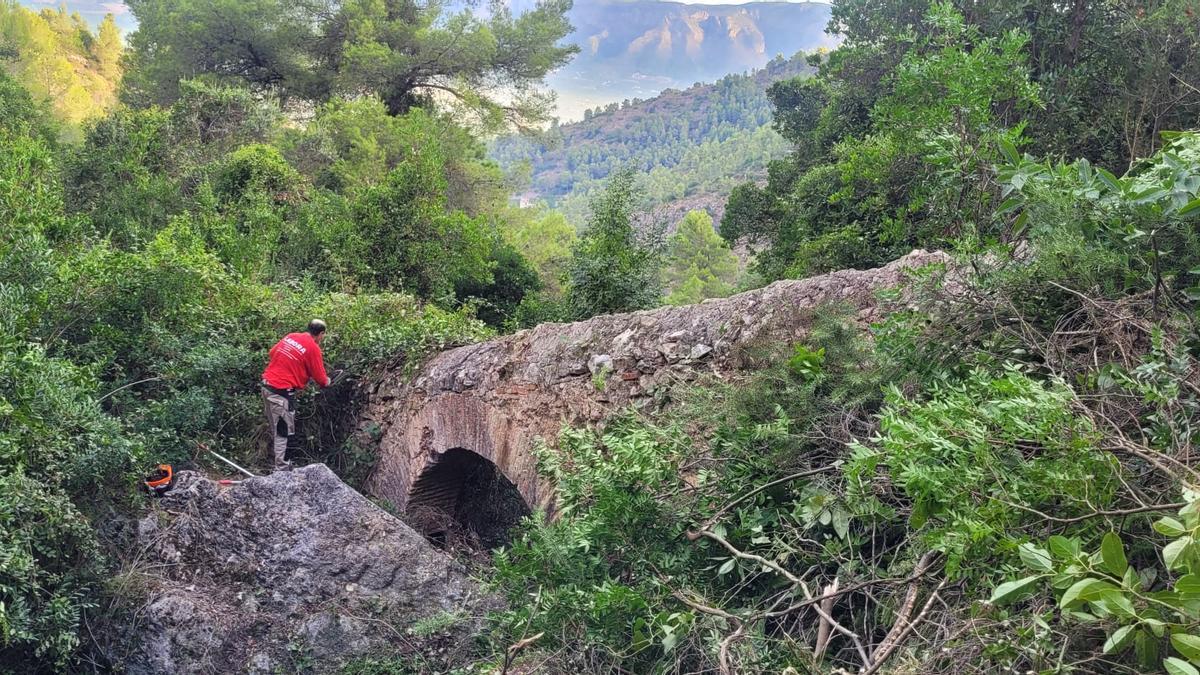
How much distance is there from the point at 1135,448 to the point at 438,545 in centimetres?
634

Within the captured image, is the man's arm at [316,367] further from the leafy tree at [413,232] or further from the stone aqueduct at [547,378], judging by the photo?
the leafy tree at [413,232]

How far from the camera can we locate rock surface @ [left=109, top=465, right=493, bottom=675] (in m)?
5.31

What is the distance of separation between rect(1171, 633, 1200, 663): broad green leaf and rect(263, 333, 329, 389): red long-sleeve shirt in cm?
687

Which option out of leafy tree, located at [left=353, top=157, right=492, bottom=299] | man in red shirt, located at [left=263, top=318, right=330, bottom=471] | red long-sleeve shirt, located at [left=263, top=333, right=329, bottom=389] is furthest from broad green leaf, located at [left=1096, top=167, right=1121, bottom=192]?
leafy tree, located at [left=353, top=157, right=492, bottom=299]

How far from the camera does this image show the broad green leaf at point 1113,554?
1863mm

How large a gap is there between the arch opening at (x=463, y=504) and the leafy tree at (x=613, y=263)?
2.48 metres

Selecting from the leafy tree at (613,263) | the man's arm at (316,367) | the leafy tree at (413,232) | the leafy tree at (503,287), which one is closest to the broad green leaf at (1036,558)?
the man's arm at (316,367)

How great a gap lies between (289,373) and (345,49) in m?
14.0

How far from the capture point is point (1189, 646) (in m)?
1.71

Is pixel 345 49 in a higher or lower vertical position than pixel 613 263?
higher

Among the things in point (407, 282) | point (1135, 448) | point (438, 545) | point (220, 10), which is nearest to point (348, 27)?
point (220, 10)

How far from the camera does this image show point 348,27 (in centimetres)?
2039

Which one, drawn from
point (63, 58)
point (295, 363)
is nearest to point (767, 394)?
point (295, 363)

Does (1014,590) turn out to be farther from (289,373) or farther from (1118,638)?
(289,373)
